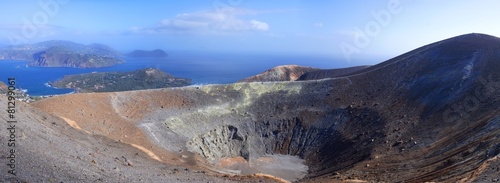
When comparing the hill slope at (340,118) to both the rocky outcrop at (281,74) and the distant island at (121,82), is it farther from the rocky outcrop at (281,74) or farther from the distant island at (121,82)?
the distant island at (121,82)

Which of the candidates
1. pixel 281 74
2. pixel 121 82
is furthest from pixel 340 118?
pixel 121 82

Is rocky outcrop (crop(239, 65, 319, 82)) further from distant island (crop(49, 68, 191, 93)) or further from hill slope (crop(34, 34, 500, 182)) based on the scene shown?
distant island (crop(49, 68, 191, 93))

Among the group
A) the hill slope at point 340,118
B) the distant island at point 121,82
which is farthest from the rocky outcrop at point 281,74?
the distant island at point 121,82

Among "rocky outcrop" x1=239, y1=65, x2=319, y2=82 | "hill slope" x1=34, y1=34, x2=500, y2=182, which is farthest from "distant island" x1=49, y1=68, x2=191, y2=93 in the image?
"hill slope" x1=34, y1=34, x2=500, y2=182

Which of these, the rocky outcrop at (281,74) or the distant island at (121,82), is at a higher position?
the rocky outcrop at (281,74)

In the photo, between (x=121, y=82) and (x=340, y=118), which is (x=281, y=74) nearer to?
(x=340, y=118)

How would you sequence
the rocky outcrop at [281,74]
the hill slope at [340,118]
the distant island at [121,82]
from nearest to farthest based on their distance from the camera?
the hill slope at [340,118]
the rocky outcrop at [281,74]
the distant island at [121,82]

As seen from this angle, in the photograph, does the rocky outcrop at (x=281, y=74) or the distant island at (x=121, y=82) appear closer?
the rocky outcrop at (x=281, y=74)
